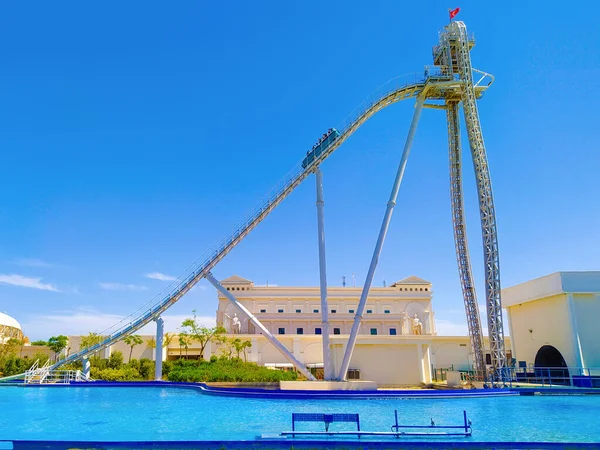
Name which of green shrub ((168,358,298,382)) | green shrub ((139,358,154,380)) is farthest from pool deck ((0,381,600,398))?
green shrub ((139,358,154,380))

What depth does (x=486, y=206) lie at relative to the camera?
27188 millimetres

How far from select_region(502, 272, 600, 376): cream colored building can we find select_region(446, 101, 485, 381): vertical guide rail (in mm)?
3733

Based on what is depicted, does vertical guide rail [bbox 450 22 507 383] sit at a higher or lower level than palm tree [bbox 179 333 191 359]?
higher

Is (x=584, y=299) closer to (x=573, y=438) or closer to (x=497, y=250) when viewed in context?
(x=497, y=250)

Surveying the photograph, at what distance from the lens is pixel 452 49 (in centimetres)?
2883

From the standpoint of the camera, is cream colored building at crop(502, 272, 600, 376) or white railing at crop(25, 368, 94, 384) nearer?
cream colored building at crop(502, 272, 600, 376)

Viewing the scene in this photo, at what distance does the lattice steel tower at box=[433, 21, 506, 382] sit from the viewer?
26391 millimetres

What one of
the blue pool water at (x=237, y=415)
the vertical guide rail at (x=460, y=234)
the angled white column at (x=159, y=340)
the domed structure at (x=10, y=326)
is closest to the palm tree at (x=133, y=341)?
the angled white column at (x=159, y=340)

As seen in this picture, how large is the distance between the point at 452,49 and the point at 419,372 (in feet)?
64.6

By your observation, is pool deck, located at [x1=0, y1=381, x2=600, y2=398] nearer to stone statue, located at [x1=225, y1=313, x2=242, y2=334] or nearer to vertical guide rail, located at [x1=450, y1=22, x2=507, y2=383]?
vertical guide rail, located at [x1=450, y1=22, x2=507, y2=383]

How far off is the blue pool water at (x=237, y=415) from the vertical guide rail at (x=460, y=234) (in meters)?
7.68

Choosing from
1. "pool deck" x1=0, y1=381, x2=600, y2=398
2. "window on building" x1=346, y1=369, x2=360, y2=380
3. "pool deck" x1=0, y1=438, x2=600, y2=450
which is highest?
"window on building" x1=346, y1=369, x2=360, y2=380

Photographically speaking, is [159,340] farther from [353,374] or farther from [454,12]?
[454,12]

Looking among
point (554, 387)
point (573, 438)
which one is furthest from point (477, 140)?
point (573, 438)
